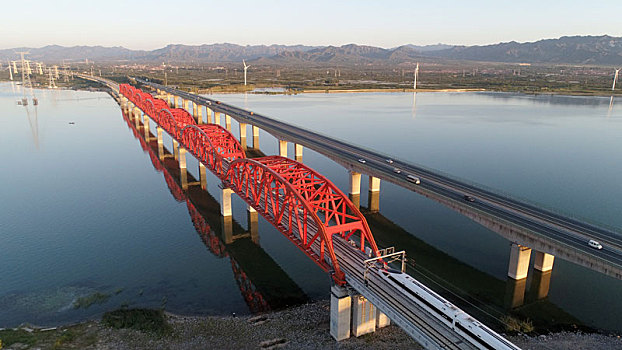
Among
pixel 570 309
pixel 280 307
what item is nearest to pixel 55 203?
pixel 280 307

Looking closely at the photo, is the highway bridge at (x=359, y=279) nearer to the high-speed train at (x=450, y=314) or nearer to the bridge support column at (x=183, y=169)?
the high-speed train at (x=450, y=314)

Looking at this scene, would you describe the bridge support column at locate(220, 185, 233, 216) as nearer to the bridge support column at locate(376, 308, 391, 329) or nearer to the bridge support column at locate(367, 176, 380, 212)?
the bridge support column at locate(367, 176, 380, 212)

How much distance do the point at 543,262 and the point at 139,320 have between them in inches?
1798

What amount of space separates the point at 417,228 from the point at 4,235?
62792mm

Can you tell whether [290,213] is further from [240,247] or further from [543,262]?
[543,262]

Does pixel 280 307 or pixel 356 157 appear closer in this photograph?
pixel 280 307

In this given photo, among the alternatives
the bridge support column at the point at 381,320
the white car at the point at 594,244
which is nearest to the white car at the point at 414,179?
the white car at the point at 594,244

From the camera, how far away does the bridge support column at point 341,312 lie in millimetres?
36094

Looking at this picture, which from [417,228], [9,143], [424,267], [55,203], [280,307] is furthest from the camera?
[9,143]

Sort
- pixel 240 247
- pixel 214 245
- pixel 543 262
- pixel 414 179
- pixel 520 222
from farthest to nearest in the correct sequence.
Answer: pixel 414 179 < pixel 214 245 < pixel 240 247 < pixel 543 262 < pixel 520 222

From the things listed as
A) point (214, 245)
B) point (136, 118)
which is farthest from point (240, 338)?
point (136, 118)

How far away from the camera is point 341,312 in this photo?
119 feet

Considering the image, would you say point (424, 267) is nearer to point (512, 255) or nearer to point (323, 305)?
point (512, 255)

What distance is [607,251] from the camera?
136ft
